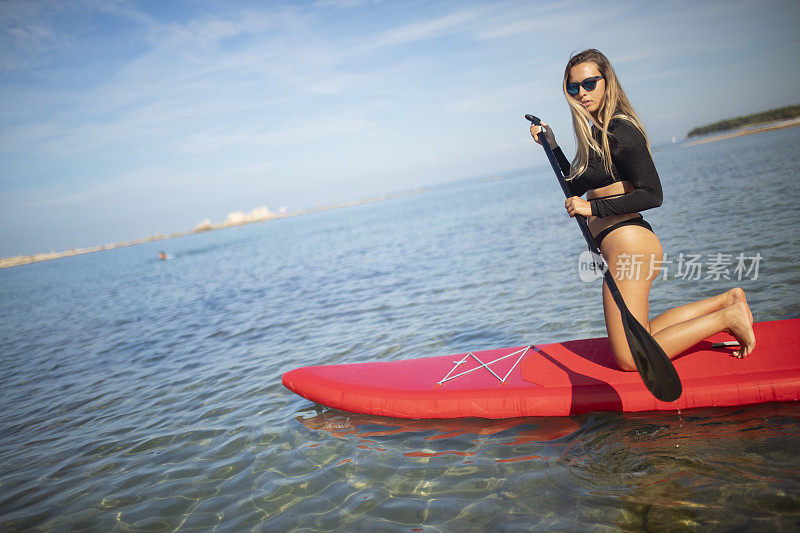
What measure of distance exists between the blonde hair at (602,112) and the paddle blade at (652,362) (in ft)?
3.42

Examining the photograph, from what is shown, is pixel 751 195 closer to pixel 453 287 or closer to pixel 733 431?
pixel 453 287

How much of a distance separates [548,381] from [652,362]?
0.91 meters

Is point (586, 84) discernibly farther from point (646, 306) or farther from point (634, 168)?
point (646, 306)

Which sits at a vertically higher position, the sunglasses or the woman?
the sunglasses

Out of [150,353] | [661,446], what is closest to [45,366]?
[150,353]

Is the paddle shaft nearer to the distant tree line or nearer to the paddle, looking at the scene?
the paddle

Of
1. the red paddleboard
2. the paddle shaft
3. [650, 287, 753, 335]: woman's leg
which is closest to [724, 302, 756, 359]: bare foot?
[650, 287, 753, 335]: woman's leg

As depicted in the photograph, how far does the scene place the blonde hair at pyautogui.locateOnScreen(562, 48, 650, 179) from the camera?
2943 mm

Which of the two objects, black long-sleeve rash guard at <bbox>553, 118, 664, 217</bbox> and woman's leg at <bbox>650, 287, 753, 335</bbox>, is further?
woman's leg at <bbox>650, 287, 753, 335</bbox>

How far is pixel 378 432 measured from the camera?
13.8 feet

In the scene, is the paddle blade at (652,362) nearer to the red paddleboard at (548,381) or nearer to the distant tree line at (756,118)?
the red paddleboard at (548,381)

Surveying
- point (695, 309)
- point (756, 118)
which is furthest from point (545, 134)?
point (756, 118)

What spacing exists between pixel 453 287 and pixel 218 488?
6709 mm

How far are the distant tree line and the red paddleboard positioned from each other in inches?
2212
